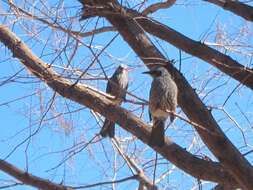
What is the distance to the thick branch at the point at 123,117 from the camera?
10.5 feet

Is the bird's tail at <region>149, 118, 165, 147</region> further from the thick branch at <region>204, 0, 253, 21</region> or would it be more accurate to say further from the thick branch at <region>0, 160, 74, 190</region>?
the thick branch at <region>204, 0, 253, 21</region>

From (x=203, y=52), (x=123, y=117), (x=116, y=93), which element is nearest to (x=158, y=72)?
(x=203, y=52)

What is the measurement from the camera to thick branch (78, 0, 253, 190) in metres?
3.05

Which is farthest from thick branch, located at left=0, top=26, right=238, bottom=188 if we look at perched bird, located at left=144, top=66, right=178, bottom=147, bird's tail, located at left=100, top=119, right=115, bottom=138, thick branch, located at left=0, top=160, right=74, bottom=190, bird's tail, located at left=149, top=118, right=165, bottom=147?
bird's tail, located at left=100, top=119, right=115, bottom=138

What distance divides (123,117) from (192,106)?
16.9 inches

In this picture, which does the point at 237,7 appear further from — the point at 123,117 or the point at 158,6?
the point at 123,117

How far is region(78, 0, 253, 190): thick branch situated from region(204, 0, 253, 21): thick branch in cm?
60

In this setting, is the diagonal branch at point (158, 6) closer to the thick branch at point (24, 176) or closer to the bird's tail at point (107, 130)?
the bird's tail at point (107, 130)

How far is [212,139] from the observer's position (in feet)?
10.5

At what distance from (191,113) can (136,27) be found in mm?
754

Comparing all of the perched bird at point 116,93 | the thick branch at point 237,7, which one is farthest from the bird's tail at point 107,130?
the thick branch at point 237,7

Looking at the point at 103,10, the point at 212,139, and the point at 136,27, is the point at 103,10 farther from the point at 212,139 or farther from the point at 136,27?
the point at 212,139

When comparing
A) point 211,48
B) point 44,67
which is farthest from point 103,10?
point 211,48

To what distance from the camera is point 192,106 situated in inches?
134
